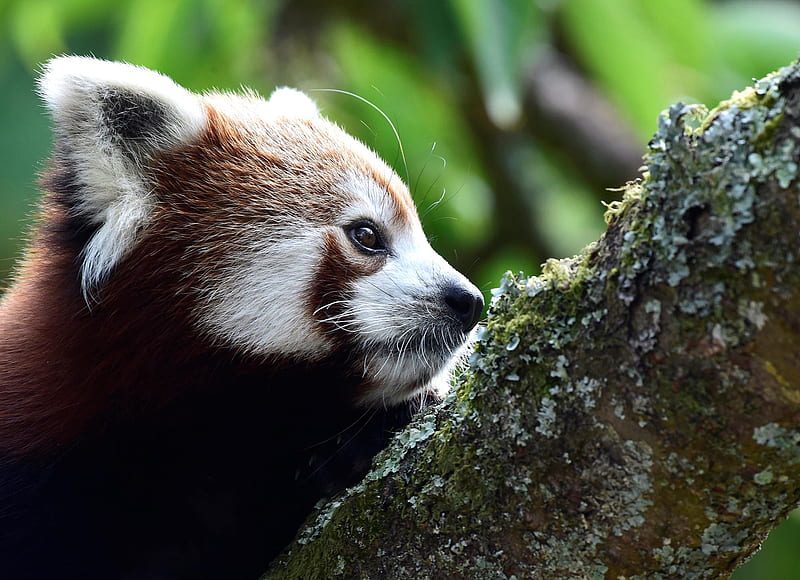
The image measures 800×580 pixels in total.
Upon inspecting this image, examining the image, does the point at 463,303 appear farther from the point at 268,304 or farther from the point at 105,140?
the point at 105,140

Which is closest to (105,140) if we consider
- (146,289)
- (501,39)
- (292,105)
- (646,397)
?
(146,289)

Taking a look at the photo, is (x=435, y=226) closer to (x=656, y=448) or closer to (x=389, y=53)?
(x=389, y=53)

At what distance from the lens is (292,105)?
336 cm

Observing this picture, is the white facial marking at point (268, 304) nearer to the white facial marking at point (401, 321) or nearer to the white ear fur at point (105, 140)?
the white facial marking at point (401, 321)

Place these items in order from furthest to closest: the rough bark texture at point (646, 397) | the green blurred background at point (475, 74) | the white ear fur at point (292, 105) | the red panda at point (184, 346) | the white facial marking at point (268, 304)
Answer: the green blurred background at point (475, 74), the white ear fur at point (292, 105), the white facial marking at point (268, 304), the red panda at point (184, 346), the rough bark texture at point (646, 397)

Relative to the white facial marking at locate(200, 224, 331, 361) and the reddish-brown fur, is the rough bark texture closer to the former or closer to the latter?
the white facial marking at locate(200, 224, 331, 361)

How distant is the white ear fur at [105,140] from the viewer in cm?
248

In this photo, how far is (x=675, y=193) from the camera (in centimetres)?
151

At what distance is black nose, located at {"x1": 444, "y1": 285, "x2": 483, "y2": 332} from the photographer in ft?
8.68

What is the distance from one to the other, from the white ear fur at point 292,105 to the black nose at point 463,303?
92cm

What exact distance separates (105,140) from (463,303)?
112 centimetres

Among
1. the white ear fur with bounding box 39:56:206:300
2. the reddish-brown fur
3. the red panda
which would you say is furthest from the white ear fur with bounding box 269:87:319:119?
the white ear fur with bounding box 39:56:206:300

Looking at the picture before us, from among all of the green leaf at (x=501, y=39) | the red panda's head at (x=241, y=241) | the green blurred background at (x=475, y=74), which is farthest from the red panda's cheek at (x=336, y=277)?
the green blurred background at (x=475, y=74)

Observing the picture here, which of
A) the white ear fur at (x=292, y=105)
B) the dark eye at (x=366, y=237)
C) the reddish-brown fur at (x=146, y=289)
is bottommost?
the reddish-brown fur at (x=146, y=289)
